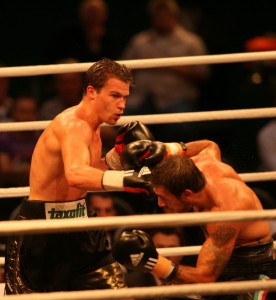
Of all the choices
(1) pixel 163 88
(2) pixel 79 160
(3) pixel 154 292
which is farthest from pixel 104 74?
(1) pixel 163 88

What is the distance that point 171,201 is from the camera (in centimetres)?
345

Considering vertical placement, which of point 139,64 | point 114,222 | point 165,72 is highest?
point 165,72

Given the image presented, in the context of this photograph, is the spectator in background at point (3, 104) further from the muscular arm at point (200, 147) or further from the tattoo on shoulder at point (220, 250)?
the tattoo on shoulder at point (220, 250)

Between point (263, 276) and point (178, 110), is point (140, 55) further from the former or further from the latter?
point (263, 276)

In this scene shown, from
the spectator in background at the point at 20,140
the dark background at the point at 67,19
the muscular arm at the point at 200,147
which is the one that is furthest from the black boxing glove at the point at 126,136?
the dark background at the point at 67,19

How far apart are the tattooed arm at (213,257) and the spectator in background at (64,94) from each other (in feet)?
6.84

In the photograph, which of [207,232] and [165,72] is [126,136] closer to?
[207,232]

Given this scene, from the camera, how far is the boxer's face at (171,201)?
11.1 ft

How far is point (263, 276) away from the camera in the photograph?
3.55 m

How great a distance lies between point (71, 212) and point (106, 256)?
238 mm

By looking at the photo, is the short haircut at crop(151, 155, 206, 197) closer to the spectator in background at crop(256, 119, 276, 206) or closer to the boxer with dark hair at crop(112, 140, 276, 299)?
the boxer with dark hair at crop(112, 140, 276, 299)

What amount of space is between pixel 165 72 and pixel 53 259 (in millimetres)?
2468

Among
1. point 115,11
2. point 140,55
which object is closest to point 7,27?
point 115,11

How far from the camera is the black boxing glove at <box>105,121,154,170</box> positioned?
11.8 ft
